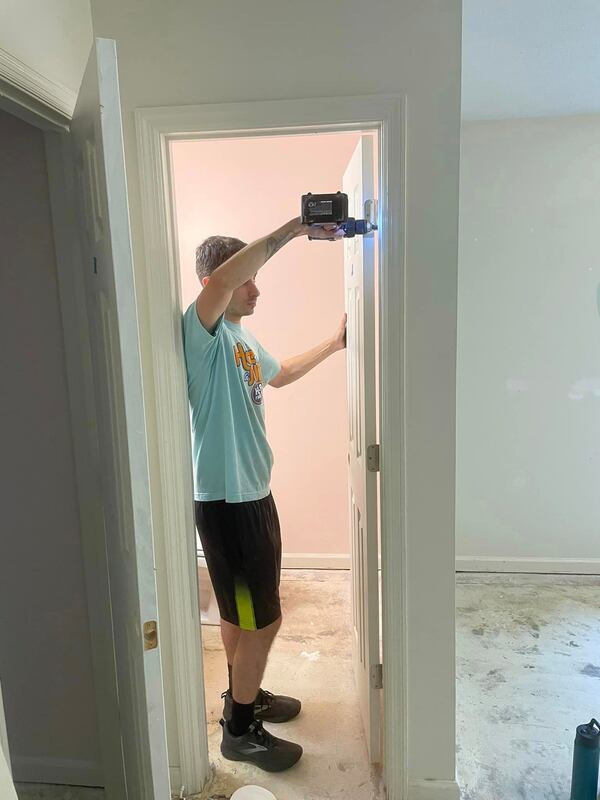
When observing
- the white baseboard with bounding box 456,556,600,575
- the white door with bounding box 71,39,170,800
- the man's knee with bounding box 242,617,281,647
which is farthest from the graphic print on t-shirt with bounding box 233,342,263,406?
the white baseboard with bounding box 456,556,600,575

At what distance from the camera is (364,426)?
1.66m

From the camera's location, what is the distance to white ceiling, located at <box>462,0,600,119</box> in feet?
5.98

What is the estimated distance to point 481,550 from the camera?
3.11m

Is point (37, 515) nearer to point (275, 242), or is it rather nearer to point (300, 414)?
point (275, 242)

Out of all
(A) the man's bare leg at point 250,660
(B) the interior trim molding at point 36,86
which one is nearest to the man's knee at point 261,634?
(A) the man's bare leg at point 250,660

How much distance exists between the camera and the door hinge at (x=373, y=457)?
1.61 m

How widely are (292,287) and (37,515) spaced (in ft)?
5.90

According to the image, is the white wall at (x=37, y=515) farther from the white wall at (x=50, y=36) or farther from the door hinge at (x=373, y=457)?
the door hinge at (x=373, y=457)

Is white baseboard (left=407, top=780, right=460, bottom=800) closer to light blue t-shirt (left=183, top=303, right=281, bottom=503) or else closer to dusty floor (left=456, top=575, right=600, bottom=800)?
dusty floor (left=456, top=575, right=600, bottom=800)

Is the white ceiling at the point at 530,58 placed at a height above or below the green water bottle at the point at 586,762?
above

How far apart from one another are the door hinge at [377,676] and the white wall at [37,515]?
85 cm

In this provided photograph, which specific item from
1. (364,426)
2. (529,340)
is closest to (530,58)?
(529,340)

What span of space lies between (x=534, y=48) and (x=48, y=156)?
1.79 metres

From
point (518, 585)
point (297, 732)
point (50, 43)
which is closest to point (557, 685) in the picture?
point (518, 585)
